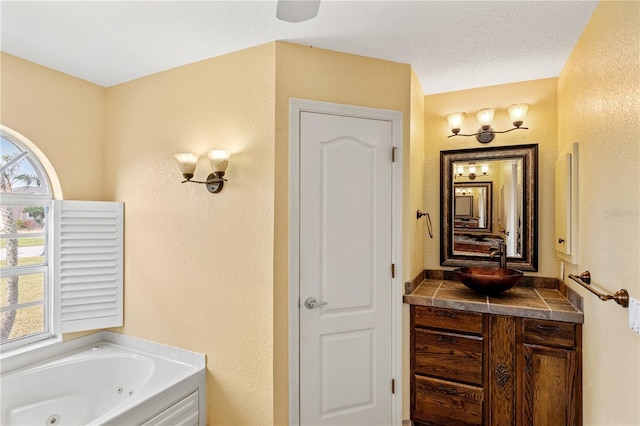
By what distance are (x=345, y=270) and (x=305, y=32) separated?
145 centimetres

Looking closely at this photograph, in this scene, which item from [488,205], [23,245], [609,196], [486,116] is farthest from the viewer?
[488,205]

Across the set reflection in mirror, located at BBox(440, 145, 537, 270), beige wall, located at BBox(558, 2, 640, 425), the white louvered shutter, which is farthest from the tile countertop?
the white louvered shutter

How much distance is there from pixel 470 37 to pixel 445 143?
1.02 metres

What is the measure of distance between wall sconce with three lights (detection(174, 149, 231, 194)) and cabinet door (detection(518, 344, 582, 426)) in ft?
7.09

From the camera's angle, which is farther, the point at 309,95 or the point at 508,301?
the point at 508,301

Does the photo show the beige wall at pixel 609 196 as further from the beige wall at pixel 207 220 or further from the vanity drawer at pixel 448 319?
the beige wall at pixel 207 220

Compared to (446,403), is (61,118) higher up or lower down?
higher up

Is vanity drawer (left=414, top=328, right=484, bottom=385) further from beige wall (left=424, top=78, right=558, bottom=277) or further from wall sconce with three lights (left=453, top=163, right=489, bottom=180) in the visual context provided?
wall sconce with three lights (left=453, top=163, right=489, bottom=180)

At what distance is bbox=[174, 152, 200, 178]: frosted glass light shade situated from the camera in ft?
7.04

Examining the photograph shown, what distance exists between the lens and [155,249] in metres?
2.48

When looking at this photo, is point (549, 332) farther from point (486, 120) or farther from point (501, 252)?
point (486, 120)

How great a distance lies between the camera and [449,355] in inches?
88.0

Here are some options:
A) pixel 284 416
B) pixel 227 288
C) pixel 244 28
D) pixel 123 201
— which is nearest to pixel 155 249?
pixel 123 201

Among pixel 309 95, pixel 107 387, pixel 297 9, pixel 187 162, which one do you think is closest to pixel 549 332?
pixel 309 95
